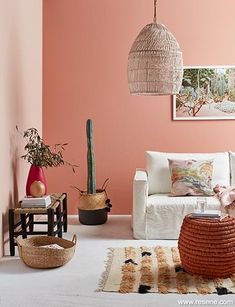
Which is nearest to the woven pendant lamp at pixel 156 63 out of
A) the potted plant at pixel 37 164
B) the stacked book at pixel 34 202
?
the potted plant at pixel 37 164

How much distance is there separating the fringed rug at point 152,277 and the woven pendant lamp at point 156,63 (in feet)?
4.65

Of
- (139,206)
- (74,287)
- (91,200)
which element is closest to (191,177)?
(139,206)

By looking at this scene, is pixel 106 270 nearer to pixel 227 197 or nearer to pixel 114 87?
pixel 227 197

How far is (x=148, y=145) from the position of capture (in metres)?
6.07

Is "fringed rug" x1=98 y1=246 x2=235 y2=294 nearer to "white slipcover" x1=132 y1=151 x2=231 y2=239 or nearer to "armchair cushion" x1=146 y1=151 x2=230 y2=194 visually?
"white slipcover" x1=132 y1=151 x2=231 y2=239

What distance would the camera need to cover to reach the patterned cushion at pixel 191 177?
17.0ft

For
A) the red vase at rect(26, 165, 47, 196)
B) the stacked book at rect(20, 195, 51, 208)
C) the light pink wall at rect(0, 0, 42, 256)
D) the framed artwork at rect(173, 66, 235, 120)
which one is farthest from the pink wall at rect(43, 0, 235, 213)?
the stacked book at rect(20, 195, 51, 208)

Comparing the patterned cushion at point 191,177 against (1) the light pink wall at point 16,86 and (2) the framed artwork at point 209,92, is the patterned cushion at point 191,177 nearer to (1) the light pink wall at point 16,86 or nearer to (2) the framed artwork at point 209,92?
(2) the framed artwork at point 209,92

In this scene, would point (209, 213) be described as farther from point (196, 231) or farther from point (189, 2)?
point (189, 2)

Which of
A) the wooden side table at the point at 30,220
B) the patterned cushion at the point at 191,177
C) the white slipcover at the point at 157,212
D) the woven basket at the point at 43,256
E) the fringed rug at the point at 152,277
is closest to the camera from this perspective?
the fringed rug at the point at 152,277

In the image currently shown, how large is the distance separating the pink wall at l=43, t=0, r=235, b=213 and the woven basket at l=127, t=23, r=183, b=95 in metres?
1.36

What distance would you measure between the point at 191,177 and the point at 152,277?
173 cm

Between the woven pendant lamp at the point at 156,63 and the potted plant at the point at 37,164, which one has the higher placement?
the woven pendant lamp at the point at 156,63

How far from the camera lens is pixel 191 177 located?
522 centimetres
